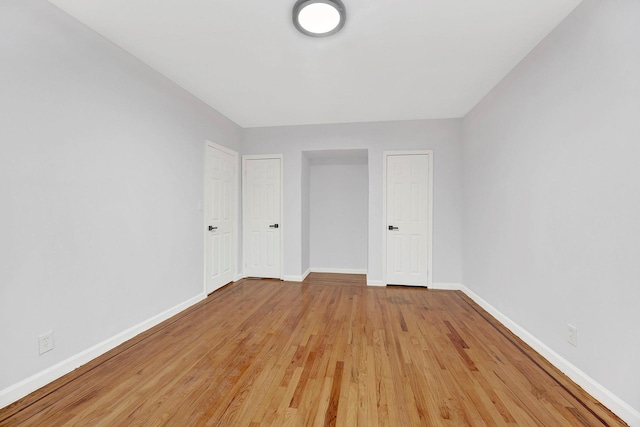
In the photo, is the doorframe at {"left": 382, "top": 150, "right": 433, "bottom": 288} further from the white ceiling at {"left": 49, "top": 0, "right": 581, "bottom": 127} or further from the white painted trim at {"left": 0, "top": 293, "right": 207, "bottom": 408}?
the white painted trim at {"left": 0, "top": 293, "right": 207, "bottom": 408}

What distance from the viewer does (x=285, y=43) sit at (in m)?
2.25

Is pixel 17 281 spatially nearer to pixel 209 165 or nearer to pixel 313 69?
pixel 209 165

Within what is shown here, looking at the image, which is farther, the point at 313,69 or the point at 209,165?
the point at 209,165

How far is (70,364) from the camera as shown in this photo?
6.33ft

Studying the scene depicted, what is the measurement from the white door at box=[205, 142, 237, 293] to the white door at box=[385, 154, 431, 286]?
8.01ft

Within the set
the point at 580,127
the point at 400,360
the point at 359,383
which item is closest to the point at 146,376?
the point at 359,383

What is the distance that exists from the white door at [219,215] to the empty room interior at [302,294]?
7cm

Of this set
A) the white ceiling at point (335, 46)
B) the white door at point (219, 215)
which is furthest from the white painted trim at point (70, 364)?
the white ceiling at point (335, 46)

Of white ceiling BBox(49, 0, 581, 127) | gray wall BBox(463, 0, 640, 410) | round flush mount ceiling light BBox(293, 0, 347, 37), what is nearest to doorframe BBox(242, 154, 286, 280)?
white ceiling BBox(49, 0, 581, 127)

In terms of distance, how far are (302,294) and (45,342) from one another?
2.55 metres

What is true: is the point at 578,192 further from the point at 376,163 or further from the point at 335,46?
the point at 376,163

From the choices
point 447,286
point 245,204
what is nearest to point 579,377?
point 447,286

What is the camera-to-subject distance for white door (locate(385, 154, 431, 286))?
161 inches

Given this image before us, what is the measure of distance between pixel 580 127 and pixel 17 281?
3737mm
